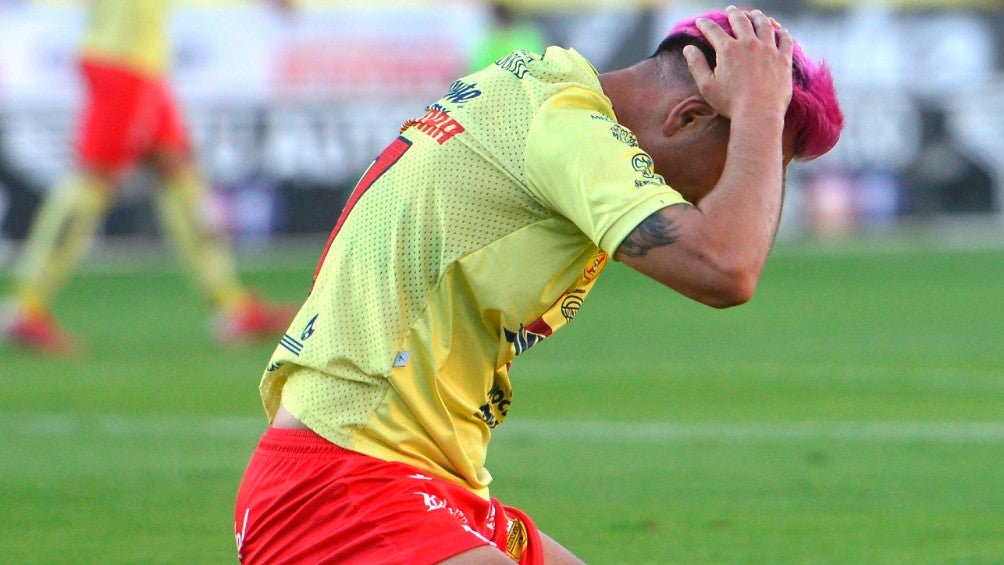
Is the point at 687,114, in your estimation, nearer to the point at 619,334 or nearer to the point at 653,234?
the point at 653,234

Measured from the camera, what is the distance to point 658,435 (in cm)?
720

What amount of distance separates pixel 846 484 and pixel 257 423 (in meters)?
2.85

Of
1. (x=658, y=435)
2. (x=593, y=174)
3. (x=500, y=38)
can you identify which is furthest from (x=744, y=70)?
(x=500, y=38)

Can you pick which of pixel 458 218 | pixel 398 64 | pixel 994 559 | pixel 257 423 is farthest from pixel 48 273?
pixel 398 64

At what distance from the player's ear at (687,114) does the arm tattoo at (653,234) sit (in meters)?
0.32

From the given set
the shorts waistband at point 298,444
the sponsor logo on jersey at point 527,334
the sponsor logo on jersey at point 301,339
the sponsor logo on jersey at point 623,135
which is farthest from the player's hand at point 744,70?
the shorts waistband at point 298,444

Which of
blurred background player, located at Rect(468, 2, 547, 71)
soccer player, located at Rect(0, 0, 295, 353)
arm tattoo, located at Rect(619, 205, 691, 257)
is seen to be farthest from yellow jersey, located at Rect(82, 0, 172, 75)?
arm tattoo, located at Rect(619, 205, 691, 257)

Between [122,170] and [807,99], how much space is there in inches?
319

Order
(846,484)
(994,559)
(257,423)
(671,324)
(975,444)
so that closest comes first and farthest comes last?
(994,559) < (846,484) < (975,444) < (257,423) < (671,324)

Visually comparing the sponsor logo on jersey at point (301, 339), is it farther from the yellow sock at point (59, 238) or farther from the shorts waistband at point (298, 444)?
the yellow sock at point (59, 238)

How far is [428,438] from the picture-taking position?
326 cm

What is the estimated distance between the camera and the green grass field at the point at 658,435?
5.25 metres

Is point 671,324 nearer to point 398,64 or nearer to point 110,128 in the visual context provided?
point 110,128

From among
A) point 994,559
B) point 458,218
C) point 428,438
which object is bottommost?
point 994,559
